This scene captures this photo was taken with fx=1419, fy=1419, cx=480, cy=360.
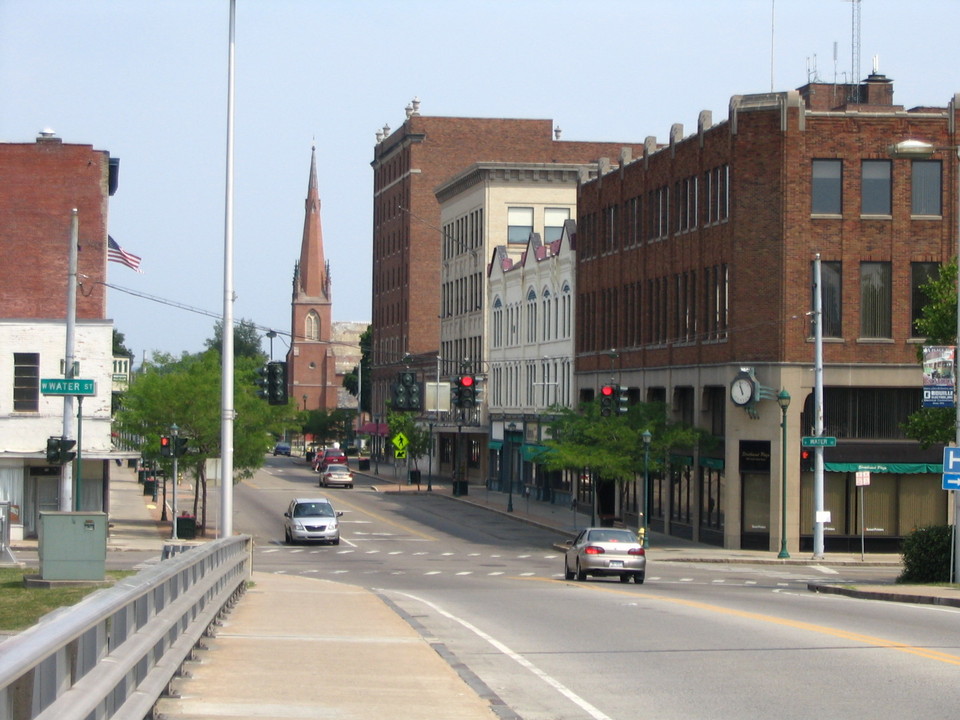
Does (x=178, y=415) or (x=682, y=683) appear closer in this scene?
(x=682, y=683)

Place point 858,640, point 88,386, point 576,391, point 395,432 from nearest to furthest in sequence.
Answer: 1. point 858,640
2. point 88,386
3. point 576,391
4. point 395,432

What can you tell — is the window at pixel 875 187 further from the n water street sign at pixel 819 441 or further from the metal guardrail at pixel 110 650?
the metal guardrail at pixel 110 650

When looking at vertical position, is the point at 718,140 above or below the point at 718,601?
above

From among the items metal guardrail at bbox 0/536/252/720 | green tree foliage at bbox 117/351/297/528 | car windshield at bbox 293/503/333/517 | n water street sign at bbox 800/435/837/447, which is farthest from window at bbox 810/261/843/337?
metal guardrail at bbox 0/536/252/720

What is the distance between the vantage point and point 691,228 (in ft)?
171

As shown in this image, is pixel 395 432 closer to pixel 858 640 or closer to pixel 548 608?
pixel 548 608

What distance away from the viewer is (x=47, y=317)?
50.7 metres

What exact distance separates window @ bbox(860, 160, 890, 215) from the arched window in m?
139

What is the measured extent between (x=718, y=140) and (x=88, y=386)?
2510cm

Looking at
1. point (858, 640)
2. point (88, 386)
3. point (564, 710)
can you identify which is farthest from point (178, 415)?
point (564, 710)

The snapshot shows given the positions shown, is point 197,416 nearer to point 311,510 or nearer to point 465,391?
point 311,510

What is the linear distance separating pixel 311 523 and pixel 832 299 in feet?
62.9

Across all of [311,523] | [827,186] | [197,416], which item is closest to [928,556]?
[827,186]

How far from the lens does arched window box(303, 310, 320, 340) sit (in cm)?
18262
